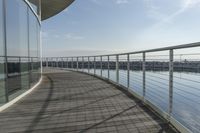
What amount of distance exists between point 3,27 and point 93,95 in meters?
2.54

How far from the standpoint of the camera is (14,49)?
5.81 m

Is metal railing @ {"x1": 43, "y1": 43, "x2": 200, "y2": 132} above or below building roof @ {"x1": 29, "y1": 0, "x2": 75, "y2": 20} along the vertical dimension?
below

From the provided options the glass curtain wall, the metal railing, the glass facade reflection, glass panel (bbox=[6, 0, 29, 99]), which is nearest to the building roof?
the metal railing

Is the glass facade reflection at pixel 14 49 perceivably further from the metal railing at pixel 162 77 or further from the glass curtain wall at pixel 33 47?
the metal railing at pixel 162 77

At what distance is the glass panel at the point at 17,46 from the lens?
18.0 feet

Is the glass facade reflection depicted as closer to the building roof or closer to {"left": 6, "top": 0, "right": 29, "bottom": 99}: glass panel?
{"left": 6, "top": 0, "right": 29, "bottom": 99}: glass panel

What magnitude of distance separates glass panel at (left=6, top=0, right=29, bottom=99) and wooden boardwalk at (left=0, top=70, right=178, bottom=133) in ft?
1.58

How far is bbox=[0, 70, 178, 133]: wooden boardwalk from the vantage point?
3.73 metres

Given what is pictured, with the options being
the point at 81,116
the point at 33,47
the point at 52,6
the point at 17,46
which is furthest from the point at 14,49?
the point at 52,6

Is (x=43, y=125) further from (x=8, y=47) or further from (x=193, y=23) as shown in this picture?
(x=193, y=23)

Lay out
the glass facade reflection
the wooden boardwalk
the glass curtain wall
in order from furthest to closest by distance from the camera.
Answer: the glass curtain wall
the glass facade reflection
the wooden boardwalk

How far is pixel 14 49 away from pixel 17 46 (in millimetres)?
263

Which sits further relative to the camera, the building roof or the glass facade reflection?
the building roof

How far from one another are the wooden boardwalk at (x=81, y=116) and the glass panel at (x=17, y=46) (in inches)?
19.0
